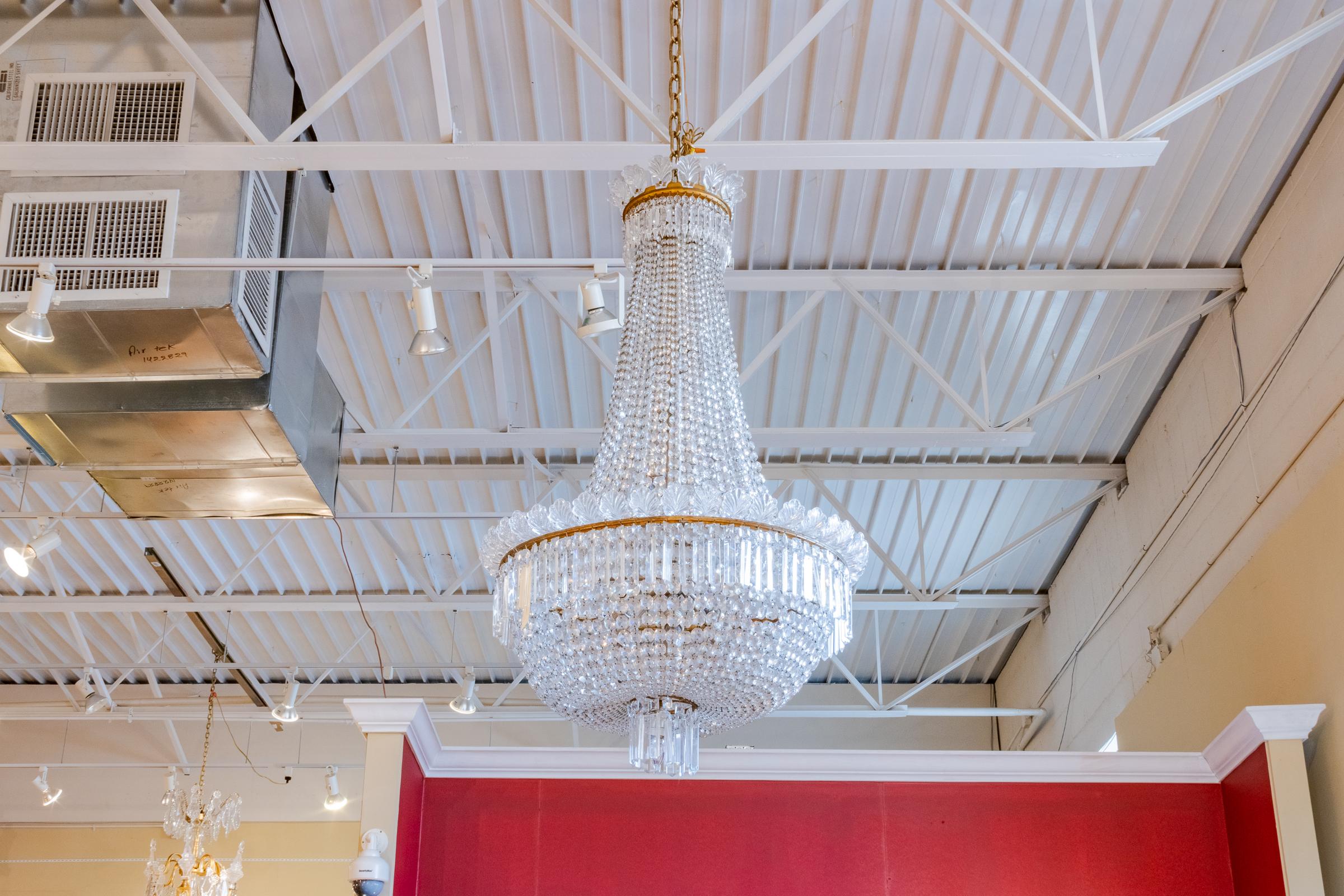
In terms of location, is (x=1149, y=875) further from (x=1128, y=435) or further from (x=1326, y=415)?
(x=1128, y=435)

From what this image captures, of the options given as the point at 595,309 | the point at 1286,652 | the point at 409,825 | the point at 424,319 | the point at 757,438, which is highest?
the point at 757,438

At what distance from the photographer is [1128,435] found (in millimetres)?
9219

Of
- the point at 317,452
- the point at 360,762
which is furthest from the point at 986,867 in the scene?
the point at 360,762

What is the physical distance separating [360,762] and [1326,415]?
1055cm

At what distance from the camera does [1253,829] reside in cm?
582

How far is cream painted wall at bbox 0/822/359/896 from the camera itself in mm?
13234

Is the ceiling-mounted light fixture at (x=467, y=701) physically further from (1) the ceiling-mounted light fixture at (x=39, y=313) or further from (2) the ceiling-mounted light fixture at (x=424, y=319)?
(1) the ceiling-mounted light fixture at (x=39, y=313)

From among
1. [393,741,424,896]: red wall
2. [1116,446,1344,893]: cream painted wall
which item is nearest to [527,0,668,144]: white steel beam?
[393,741,424,896]: red wall

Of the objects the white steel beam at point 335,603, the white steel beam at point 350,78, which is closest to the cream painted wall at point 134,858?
the white steel beam at point 335,603

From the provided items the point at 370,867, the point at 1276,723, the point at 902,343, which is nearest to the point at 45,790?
the point at 370,867

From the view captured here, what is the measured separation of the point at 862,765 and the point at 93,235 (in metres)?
4.01

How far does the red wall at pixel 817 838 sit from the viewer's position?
6012 mm

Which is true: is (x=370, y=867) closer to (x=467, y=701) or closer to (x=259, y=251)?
(x=259, y=251)

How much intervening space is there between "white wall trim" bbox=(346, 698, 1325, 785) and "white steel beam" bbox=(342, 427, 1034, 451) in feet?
7.36
